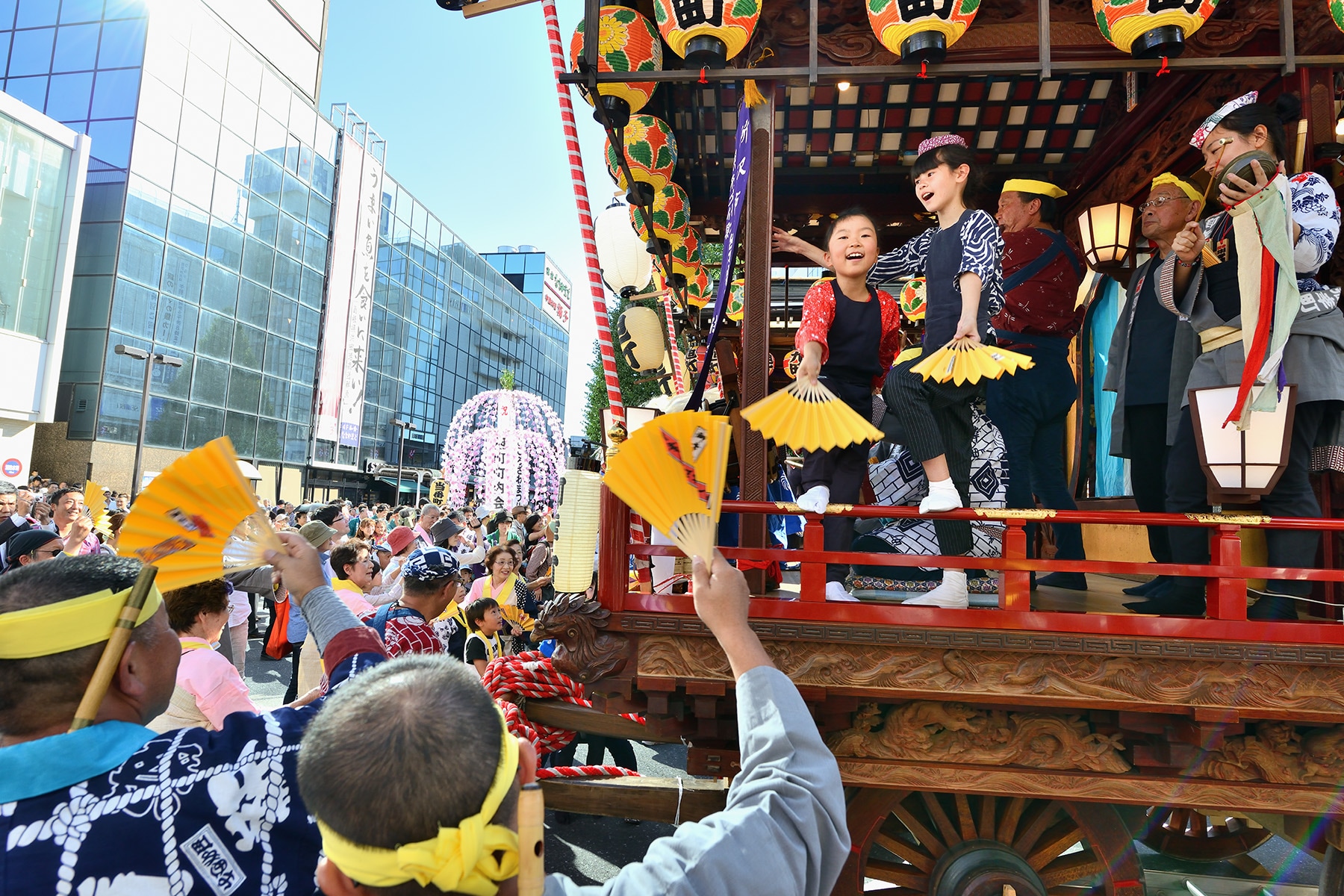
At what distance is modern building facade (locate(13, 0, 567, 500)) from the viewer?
2197cm

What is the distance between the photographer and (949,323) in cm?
328

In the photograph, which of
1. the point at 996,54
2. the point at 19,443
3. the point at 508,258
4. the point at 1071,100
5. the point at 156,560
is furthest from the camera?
the point at 508,258

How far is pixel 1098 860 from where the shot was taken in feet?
9.07

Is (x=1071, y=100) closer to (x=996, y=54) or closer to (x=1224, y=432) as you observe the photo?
(x=996, y=54)

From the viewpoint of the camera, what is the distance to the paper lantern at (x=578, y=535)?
3176 mm

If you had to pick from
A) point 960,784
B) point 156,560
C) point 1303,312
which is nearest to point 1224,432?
point 1303,312

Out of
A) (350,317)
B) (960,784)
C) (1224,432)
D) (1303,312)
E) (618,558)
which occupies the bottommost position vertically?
(960,784)

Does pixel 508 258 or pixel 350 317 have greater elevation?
pixel 508 258

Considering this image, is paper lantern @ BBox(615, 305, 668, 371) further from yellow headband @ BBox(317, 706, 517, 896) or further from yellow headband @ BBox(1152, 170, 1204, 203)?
yellow headband @ BBox(317, 706, 517, 896)

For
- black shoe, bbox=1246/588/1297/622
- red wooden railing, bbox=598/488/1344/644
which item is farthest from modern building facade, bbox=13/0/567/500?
black shoe, bbox=1246/588/1297/622

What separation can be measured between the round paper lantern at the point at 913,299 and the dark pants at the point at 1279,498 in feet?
10.2

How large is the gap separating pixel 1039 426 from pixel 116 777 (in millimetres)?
3807

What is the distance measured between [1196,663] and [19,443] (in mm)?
25862

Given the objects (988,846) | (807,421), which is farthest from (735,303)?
(988,846)
